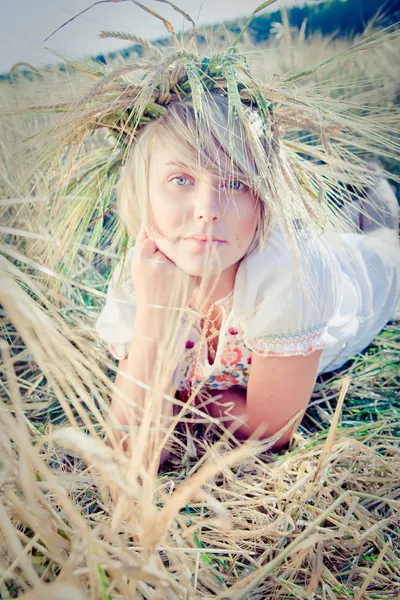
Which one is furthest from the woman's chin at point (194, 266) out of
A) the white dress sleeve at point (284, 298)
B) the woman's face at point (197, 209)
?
the white dress sleeve at point (284, 298)

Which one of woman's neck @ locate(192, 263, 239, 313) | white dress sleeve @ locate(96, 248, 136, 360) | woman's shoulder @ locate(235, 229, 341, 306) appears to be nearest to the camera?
woman's shoulder @ locate(235, 229, 341, 306)

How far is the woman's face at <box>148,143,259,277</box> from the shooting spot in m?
0.97

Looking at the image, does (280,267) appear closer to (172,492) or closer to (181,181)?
(181,181)

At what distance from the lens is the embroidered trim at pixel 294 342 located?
1.10 metres

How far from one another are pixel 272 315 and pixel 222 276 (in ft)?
0.52

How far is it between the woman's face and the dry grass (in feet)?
0.48

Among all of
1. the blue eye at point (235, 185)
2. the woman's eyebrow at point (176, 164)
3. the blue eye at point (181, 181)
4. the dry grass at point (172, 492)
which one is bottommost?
the dry grass at point (172, 492)

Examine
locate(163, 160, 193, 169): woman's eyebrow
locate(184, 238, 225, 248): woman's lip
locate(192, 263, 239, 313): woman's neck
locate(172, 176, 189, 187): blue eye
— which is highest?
locate(163, 160, 193, 169): woman's eyebrow

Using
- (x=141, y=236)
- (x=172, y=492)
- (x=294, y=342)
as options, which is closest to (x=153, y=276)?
(x=141, y=236)

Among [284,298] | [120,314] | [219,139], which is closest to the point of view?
[219,139]

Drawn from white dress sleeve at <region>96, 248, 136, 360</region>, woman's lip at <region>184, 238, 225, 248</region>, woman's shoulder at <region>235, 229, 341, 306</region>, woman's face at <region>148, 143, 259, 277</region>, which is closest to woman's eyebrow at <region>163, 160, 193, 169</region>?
woman's face at <region>148, 143, 259, 277</region>

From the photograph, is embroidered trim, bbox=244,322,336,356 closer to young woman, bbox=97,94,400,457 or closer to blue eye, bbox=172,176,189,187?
young woman, bbox=97,94,400,457

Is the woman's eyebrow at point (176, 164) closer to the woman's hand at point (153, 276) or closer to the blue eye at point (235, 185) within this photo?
the blue eye at point (235, 185)

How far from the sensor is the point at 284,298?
41.8 inches
